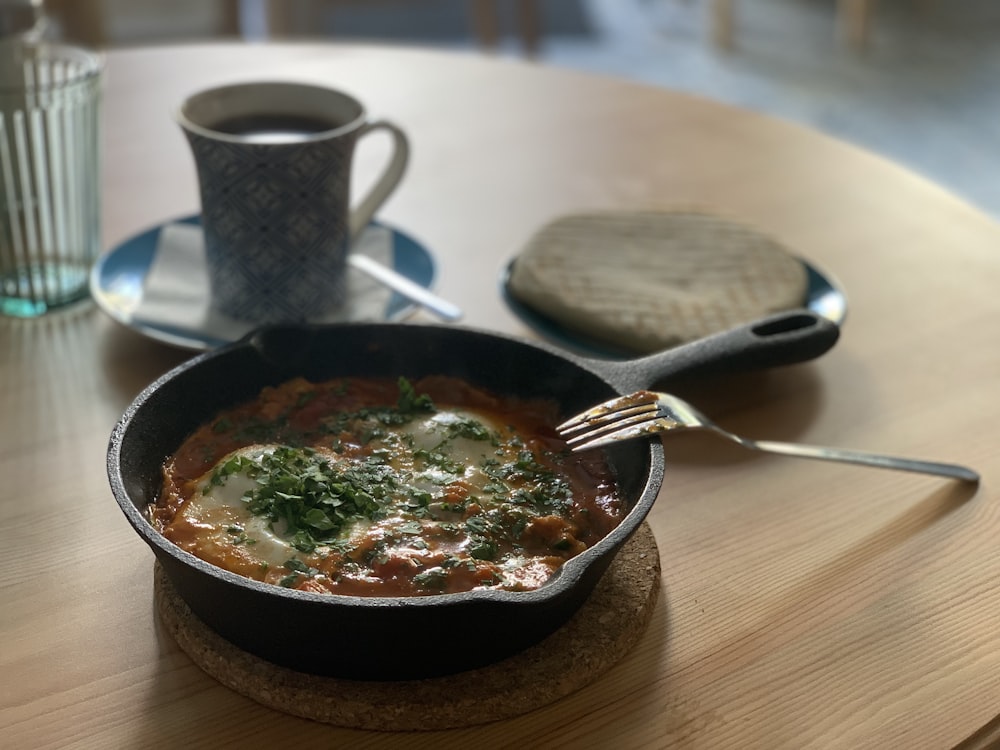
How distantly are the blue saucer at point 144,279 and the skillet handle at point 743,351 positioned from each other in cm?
38

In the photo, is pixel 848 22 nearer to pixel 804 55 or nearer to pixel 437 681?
pixel 804 55

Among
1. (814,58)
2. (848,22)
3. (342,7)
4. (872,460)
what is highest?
(872,460)

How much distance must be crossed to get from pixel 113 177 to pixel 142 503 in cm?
89

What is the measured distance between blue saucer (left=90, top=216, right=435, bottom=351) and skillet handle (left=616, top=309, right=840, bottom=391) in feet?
1.24

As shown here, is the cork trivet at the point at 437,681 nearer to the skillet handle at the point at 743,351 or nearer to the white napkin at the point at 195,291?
the skillet handle at the point at 743,351

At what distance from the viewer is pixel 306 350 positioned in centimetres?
105

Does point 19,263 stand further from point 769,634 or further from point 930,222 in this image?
point 930,222

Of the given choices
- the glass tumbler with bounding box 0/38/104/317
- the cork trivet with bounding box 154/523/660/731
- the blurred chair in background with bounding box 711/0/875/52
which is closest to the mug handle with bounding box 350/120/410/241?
the glass tumbler with bounding box 0/38/104/317

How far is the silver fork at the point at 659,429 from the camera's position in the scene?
0.93 meters

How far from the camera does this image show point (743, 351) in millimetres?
1063

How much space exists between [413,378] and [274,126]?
0.43 m

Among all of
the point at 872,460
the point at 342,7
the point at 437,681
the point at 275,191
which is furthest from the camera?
the point at 342,7

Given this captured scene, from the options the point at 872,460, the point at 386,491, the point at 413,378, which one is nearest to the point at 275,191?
the point at 413,378

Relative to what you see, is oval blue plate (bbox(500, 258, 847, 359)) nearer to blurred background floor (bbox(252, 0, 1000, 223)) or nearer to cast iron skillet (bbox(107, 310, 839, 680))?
cast iron skillet (bbox(107, 310, 839, 680))
